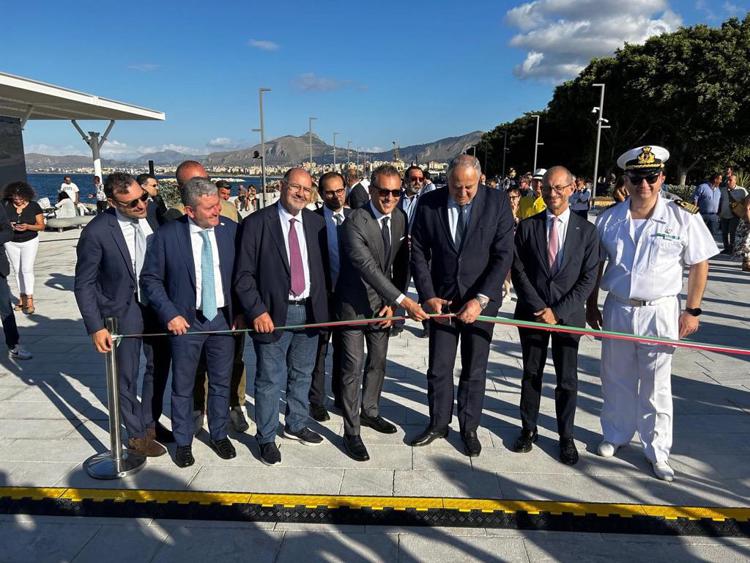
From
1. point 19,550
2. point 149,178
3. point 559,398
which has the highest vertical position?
point 149,178

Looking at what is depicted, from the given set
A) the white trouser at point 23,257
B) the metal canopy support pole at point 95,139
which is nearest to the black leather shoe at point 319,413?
the white trouser at point 23,257

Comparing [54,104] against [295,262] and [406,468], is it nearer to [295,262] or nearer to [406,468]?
[295,262]

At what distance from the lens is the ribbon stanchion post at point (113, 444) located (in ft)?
11.3

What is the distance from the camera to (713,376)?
5.28 meters

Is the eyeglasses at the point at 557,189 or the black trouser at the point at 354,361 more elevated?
the eyeglasses at the point at 557,189

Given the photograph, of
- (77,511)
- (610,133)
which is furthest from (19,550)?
(610,133)

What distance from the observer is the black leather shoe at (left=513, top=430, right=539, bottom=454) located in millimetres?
3824

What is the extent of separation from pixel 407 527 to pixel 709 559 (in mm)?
1589

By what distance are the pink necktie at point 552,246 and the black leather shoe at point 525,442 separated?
127 centimetres

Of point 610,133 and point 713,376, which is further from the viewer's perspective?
point 610,133

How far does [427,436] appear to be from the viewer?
154 inches

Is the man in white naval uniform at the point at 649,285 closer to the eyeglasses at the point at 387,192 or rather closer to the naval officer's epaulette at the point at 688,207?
the naval officer's epaulette at the point at 688,207

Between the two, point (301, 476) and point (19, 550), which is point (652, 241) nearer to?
point (301, 476)

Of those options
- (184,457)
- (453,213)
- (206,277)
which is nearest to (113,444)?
(184,457)
